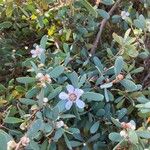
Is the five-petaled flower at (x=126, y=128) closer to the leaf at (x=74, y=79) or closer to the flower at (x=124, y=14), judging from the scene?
the leaf at (x=74, y=79)

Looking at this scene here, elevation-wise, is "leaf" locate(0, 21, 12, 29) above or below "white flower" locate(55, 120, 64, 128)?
above

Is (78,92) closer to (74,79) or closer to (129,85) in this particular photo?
(74,79)

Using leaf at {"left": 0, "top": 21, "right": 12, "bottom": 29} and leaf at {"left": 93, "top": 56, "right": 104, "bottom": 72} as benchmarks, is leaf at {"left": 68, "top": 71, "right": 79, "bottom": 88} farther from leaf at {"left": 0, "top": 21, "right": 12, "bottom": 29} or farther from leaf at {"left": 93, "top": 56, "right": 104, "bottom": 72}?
leaf at {"left": 0, "top": 21, "right": 12, "bottom": 29}

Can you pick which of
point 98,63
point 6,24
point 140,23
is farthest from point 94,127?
point 6,24

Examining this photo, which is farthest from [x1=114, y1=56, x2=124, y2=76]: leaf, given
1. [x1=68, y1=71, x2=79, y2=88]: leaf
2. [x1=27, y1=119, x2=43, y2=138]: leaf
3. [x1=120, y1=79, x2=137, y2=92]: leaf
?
[x1=27, y1=119, x2=43, y2=138]: leaf

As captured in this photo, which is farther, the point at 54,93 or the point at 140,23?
the point at 140,23

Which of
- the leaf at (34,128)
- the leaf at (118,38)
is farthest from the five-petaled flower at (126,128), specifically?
the leaf at (118,38)

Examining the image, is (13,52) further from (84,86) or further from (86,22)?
(84,86)
